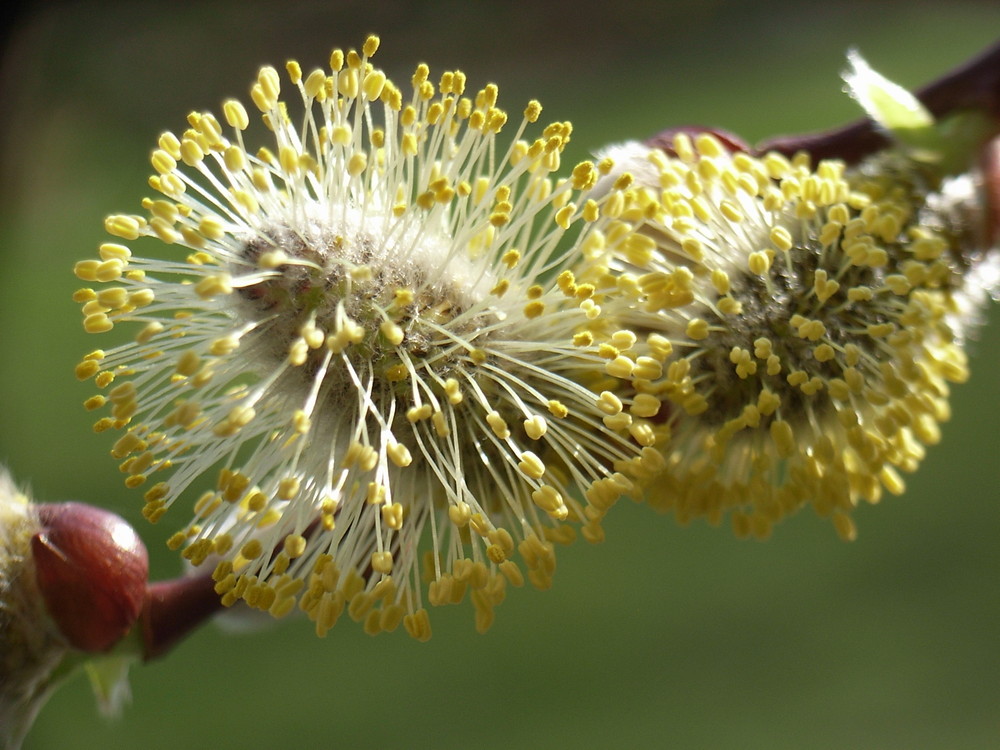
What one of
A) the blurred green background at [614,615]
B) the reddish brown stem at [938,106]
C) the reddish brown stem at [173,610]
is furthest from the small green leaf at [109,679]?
the blurred green background at [614,615]

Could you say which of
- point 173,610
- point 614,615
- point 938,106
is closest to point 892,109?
point 938,106

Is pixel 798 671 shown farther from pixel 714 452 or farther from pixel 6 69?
pixel 6 69

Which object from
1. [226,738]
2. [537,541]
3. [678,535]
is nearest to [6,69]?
[226,738]

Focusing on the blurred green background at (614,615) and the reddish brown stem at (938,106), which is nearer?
the reddish brown stem at (938,106)

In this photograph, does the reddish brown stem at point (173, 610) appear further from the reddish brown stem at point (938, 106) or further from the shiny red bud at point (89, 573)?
the reddish brown stem at point (938, 106)

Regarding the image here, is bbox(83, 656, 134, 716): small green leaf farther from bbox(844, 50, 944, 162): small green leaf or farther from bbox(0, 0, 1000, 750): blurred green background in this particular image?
bbox(0, 0, 1000, 750): blurred green background

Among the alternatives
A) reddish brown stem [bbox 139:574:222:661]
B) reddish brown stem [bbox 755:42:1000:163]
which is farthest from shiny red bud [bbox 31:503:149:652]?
reddish brown stem [bbox 755:42:1000:163]

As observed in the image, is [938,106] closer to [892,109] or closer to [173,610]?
[892,109]
